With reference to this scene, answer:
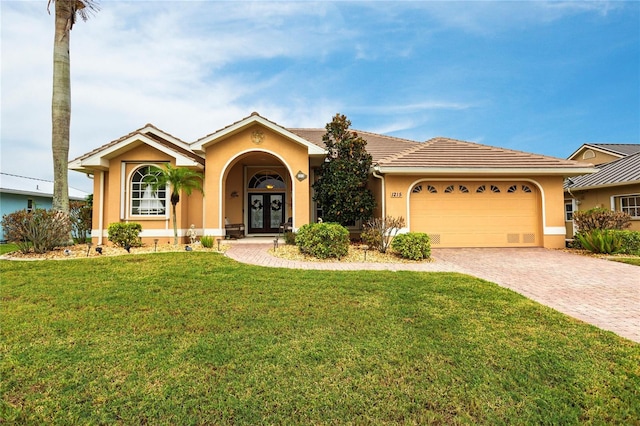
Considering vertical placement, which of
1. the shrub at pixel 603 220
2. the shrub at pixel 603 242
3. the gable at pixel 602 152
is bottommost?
the shrub at pixel 603 242

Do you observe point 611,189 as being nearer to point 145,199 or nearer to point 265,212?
point 265,212

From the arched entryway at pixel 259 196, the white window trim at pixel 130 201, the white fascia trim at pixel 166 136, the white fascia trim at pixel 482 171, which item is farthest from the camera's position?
the arched entryway at pixel 259 196

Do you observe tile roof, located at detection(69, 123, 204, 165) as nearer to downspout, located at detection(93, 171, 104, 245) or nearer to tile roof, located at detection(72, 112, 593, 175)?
tile roof, located at detection(72, 112, 593, 175)

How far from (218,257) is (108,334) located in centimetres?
509

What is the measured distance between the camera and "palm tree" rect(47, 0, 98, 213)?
37.7ft

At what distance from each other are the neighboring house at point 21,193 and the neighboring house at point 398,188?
9.30 m

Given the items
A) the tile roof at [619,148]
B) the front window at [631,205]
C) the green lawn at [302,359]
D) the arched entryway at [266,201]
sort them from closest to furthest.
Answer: the green lawn at [302,359], the front window at [631,205], the arched entryway at [266,201], the tile roof at [619,148]

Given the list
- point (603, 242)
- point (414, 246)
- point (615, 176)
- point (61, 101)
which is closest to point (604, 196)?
point (615, 176)

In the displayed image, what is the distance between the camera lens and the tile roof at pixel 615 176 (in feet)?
A: 46.8

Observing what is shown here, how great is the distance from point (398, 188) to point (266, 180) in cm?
720

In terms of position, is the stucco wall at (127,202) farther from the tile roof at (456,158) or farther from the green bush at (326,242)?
the green bush at (326,242)

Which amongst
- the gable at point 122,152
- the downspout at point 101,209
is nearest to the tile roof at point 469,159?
the gable at point 122,152

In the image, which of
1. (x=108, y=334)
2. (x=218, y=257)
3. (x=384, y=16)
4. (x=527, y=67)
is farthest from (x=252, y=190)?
(x=527, y=67)

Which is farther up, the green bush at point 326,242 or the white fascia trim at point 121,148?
the white fascia trim at point 121,148
